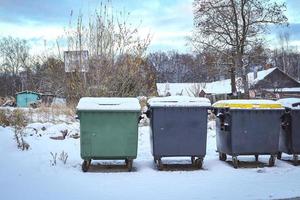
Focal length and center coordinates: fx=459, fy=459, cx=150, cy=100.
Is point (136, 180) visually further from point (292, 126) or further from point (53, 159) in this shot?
point (292, 126)

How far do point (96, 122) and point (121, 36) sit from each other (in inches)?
235

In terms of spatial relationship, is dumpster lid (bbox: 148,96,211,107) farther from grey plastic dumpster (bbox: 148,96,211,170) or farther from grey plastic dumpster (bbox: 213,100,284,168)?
grey plastic dumpster (bbox: 213,100,284,168)

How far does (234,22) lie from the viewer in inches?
1419

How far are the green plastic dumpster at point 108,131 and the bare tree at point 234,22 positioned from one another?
2856 centimetres

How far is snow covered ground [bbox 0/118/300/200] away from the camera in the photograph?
6.65 metres

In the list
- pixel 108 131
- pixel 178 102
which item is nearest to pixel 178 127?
pixel 178 102

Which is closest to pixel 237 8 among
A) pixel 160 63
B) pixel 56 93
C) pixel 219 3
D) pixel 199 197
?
pixel 219 3

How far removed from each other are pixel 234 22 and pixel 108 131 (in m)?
29.6

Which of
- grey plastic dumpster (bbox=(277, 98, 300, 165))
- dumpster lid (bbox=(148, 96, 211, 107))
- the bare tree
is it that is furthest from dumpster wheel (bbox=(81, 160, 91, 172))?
the bare tree

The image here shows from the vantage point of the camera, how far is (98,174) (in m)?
7.98

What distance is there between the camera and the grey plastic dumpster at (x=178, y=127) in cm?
839

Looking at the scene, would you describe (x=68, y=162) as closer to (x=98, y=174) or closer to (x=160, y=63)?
(x=98, y=174)

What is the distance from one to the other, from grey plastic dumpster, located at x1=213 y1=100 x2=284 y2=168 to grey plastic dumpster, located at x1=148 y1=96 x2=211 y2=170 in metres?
0.54

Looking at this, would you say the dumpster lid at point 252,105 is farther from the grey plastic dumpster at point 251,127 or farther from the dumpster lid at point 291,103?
the dumpster lid at point 291,103
